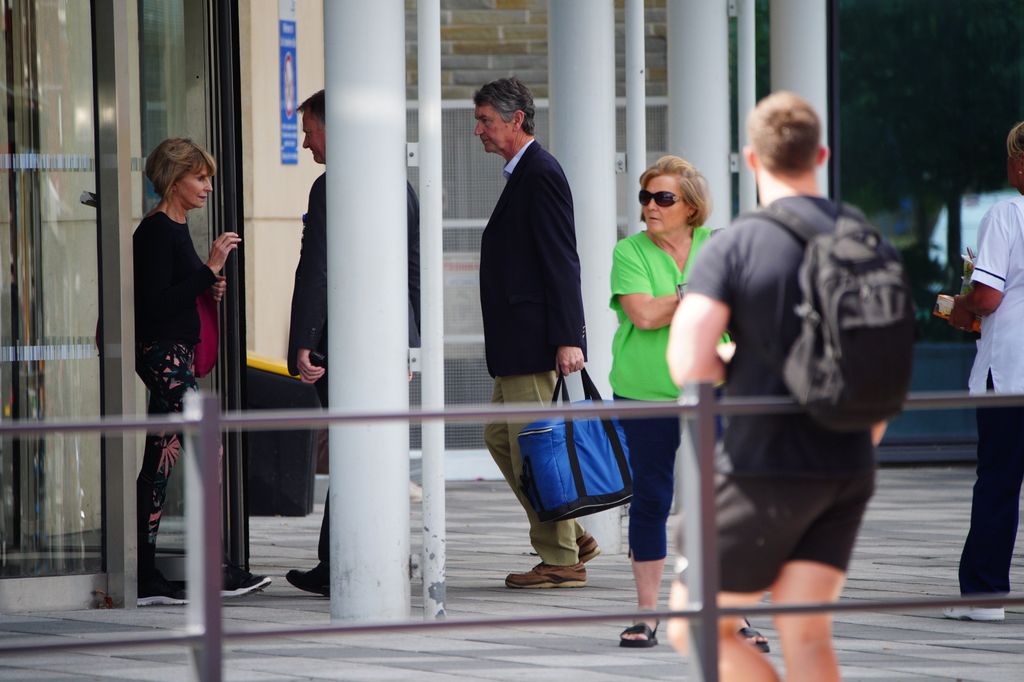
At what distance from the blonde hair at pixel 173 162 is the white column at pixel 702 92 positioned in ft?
8.34

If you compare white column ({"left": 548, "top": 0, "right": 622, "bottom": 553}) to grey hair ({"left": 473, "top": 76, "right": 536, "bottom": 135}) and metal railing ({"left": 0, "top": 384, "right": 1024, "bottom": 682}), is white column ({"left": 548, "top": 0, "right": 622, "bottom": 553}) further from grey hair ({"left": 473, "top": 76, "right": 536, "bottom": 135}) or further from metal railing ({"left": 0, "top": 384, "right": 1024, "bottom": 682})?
metal railing ({"left": 0, "top": 384, "right": 1024, "bottom": 682})

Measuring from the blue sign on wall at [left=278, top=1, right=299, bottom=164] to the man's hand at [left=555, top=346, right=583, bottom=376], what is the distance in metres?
5.20

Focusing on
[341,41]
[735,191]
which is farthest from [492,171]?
[341,41]

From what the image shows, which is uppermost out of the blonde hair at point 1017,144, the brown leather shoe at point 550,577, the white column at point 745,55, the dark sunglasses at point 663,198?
the white column at point 745,55

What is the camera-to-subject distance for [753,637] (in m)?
5.30

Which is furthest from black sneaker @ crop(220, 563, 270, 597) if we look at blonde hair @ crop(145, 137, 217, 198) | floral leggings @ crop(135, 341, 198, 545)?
blonde hair @ crop(145, 137, 217, 198)

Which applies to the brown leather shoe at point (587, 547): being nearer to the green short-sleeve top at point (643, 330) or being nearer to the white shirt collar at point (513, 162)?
the white shirt collar at point (513, 162)

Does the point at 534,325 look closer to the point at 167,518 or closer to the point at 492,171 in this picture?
the point at 167,518

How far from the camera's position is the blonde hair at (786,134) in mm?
3465

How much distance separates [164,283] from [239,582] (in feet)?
4.12

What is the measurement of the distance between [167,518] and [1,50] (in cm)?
208

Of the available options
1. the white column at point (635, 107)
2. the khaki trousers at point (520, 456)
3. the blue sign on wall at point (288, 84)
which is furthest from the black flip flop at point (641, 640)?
the blue sign on wall at point (288, 84)

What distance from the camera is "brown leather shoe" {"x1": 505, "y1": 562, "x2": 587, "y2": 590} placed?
21.6 ft

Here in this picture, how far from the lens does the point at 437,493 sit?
5.96 m
